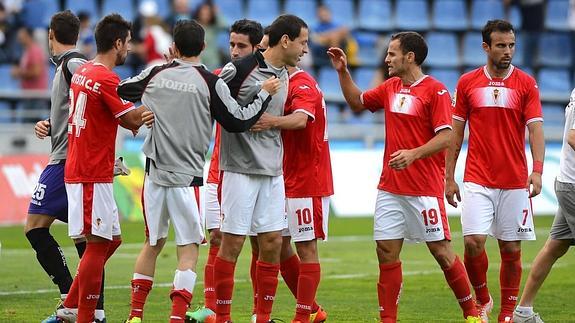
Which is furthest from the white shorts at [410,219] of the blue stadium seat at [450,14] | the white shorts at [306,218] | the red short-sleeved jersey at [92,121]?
the blue stadium seat at [450,14]

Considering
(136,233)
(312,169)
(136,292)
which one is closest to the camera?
(136,292)

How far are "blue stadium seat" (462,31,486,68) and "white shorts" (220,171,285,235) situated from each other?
773 inches

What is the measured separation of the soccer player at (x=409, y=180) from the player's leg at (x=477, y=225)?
1.48 feet

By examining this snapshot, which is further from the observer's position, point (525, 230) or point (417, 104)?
point (525, 230)

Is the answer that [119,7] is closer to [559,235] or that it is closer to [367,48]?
[367,48]

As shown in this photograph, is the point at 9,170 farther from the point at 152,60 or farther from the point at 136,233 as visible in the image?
the point at 152,60

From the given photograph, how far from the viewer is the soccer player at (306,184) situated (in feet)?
33.0

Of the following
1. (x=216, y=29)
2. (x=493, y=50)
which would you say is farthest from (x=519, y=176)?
(x=216, y=29)

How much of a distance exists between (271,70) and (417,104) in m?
1.25

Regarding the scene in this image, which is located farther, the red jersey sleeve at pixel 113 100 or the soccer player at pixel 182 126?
the red jersey sleeve at pixel 113 100

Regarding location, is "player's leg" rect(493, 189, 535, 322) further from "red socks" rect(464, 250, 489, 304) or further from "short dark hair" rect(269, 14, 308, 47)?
"short dark hair" rect(269, 14, 308, 47)

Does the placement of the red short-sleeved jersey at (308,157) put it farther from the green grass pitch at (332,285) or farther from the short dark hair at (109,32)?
the short dark hair at (109,32)

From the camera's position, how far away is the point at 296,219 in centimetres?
1029

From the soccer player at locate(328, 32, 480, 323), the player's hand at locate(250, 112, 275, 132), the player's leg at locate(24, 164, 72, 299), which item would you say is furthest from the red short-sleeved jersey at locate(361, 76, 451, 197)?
the player's leg at locate(24, 164, 72, 299)
